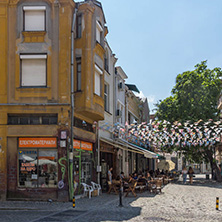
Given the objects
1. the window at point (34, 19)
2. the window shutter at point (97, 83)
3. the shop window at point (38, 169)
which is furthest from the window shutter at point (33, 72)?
the window shutter at point (97, 83)

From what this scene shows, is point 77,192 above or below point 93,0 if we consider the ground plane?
below

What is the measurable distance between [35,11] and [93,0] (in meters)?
3.78

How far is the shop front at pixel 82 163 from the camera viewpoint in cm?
2192

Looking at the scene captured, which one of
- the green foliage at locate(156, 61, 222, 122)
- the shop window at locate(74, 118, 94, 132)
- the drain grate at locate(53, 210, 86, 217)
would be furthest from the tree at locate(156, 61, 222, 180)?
the drain grate at locate(53, 210, 86, 217)

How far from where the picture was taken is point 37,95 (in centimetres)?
2061

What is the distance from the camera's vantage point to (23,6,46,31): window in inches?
832

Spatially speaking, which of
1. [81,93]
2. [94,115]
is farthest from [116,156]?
[81,93]

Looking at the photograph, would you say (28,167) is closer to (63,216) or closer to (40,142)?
(40,142)

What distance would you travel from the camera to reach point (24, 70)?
68.4ft

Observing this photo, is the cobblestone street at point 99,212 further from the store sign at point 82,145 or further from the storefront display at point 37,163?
the store sign at point 82,145

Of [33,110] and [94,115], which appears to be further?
[94,115]

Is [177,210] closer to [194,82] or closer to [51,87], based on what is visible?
[51,87]

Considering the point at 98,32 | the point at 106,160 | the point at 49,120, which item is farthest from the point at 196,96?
the point at 49,120

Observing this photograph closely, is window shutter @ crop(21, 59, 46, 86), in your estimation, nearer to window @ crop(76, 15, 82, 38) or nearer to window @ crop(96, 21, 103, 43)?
window @ crop(76, 15, 82, 38)
